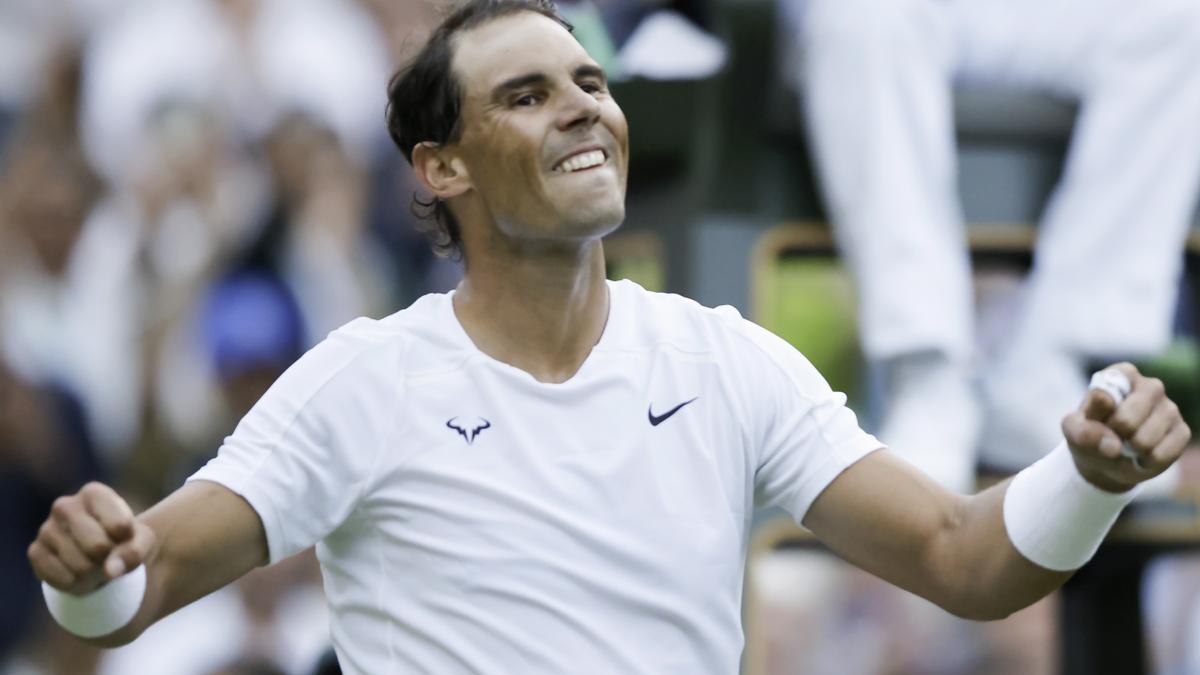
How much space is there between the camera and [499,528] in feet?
7.67

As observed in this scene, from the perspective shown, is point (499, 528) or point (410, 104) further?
point (410, 104)

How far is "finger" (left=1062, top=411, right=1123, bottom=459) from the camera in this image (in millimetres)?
2105

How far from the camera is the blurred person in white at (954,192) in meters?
3.73

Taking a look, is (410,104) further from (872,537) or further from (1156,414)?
(1156,414)

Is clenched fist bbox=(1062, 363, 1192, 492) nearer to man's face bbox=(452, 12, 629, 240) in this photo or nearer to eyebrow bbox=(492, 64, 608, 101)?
man's face bbox=(452, 12, 629, 240)

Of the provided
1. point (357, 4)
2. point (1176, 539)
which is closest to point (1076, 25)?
point (1176, 539)

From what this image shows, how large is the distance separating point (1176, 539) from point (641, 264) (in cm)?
117

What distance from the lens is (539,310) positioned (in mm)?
2484

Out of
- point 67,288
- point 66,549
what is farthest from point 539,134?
point 67,288

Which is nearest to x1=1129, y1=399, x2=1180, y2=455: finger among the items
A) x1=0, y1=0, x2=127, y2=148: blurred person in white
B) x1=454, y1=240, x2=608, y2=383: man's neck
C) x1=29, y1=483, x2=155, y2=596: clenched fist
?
x1=454, y1=240, x2=608, y2=383: man's neck

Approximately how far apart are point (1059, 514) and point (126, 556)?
975mm

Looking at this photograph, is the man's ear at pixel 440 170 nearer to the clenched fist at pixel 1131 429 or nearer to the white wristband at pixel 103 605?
the white wristband at pixel 103 605

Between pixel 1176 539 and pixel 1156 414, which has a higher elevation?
pixel 1156 414

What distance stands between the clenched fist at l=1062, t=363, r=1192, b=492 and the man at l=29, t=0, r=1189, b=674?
3 centimetres
